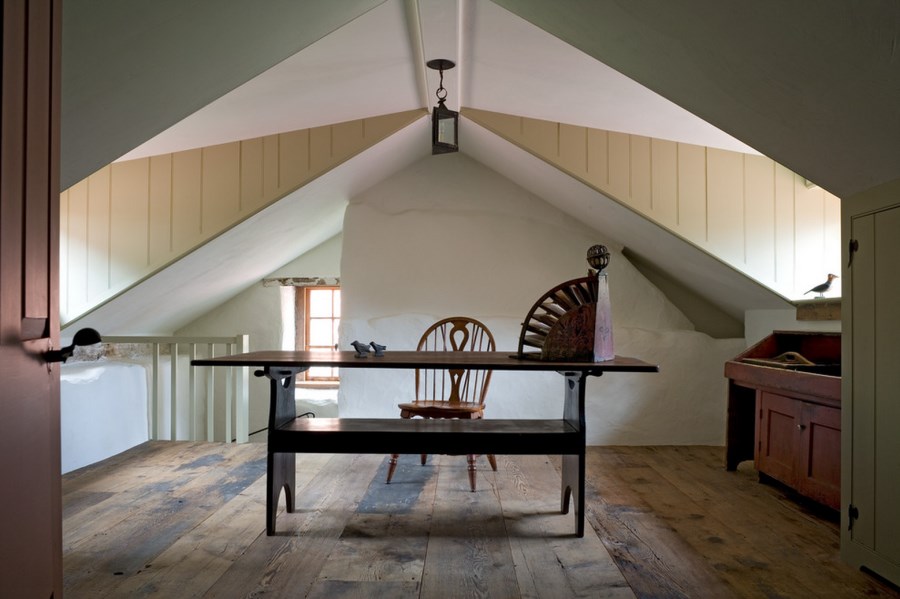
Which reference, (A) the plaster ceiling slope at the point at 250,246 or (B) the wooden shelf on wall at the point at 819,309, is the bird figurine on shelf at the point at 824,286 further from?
(A) the plaster ceiling slope at the point at 250,246

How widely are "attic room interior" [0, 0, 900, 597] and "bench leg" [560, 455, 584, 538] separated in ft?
0.33

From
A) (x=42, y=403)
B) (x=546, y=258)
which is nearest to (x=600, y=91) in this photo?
(x=546, y=258)

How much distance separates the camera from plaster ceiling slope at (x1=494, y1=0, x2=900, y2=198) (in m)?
1.76

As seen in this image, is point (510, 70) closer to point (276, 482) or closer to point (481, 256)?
point (481, 256)

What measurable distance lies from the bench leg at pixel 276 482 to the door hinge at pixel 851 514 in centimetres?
219

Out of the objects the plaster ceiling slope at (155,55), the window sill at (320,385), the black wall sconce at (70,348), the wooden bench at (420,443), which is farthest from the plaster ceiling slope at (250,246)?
the black wall sconce at (70,348)

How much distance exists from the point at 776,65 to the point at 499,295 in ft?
9.86

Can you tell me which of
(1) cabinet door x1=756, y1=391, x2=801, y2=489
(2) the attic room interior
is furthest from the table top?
(1) cabinet door x1=756, y1=391, x2=801, y2=489

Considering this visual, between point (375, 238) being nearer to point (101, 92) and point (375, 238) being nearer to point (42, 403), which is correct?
point (101, 92)

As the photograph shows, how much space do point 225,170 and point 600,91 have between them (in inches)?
84.9

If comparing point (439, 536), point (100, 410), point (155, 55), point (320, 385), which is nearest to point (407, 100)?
point (155, 55)

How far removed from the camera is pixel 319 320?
21.3ft

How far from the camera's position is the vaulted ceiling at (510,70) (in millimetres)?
1896

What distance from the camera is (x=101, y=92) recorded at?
221cm
